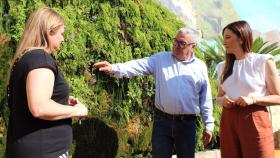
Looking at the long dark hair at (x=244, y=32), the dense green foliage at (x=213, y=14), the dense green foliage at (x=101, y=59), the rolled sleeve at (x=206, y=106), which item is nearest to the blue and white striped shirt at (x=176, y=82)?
the rolled sleeve at (x=206, y=106)

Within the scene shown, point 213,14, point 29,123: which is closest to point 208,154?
point 29,123

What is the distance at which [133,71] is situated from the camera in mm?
4953

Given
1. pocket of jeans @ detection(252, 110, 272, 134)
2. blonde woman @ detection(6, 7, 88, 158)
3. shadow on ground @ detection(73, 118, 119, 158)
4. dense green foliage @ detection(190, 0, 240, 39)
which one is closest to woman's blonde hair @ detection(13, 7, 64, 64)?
blonde woman @ detection(6, 7, 88, 158)

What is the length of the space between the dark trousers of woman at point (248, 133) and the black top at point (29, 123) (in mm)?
1620

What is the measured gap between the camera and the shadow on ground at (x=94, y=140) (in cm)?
528

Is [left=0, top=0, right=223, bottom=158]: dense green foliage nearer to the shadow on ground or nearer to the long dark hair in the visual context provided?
the shadow on ground

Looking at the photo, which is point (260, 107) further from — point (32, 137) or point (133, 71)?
point (32, 137)

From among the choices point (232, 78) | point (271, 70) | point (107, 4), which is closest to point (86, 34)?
point (107, 4)

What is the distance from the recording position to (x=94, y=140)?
534 centimetres

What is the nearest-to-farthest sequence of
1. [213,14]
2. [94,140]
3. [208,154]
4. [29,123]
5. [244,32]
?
[29,123] → [244,32] → [94,140] → [208,154] → [213,14]

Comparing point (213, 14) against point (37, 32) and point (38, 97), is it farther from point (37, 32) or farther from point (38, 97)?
point (38, 97)

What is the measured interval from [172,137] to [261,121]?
1.10 metres

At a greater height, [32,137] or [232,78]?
[232,78]

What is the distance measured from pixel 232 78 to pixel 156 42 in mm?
1923
